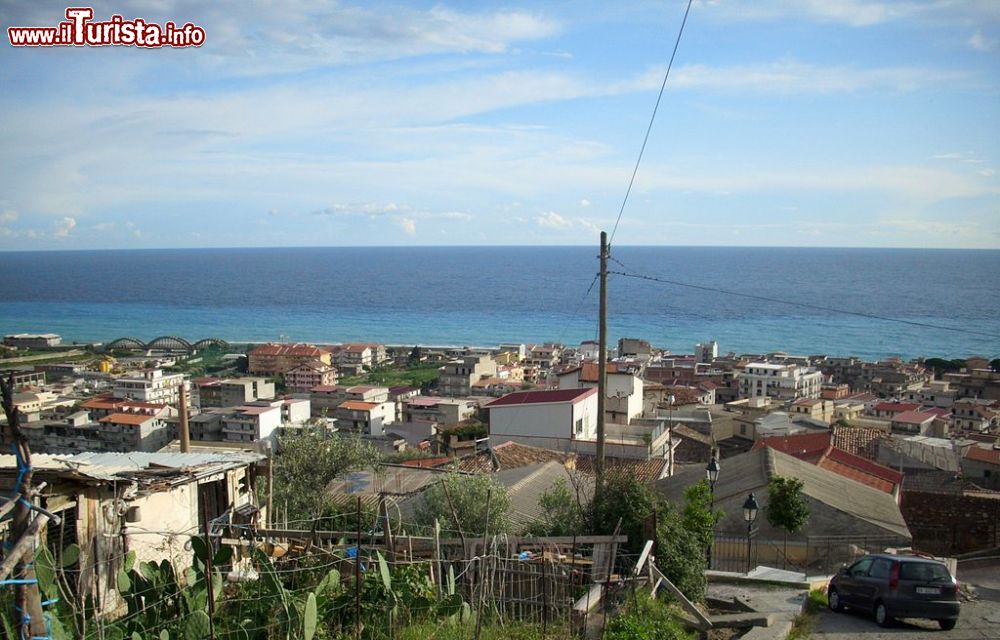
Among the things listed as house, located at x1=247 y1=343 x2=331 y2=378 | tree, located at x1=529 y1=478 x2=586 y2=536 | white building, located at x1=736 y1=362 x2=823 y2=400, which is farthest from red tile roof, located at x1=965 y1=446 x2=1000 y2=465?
house, located at x1=247 y1=343 x2=331 y2=378

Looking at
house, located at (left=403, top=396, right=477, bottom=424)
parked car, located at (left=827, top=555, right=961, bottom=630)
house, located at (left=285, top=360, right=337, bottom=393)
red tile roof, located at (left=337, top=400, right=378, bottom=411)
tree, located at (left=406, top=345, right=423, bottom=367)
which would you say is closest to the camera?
parked car, located at (left=827, top=555, right=961, bottom=630)

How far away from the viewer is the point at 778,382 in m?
60.7

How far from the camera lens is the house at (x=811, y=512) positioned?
1366cm

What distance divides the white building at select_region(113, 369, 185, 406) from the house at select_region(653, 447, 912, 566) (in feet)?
161

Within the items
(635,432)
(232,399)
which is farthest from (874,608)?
(232,399)

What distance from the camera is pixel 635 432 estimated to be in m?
27.2

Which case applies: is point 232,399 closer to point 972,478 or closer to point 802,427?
point 802,427

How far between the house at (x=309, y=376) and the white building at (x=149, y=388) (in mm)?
9686

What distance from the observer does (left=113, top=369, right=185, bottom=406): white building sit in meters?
57.2

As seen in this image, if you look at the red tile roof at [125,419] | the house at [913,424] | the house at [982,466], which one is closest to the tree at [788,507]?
the house at [982,466]

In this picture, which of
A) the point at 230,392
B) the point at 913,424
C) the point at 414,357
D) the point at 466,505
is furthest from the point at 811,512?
the point at 414,357

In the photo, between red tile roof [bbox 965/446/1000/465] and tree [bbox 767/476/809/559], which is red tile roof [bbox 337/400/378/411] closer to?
red tile roof [bbox 965/446/1000/465]

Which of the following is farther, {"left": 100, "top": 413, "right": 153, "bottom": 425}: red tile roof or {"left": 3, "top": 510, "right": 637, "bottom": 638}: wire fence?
{"left": 100, "top": 413, "right": 153, "bottom": 425}: red tile roof

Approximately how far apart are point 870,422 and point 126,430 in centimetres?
4036
